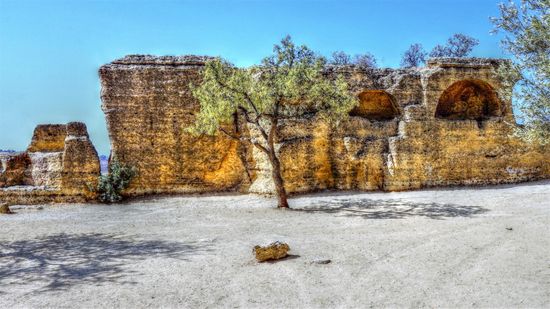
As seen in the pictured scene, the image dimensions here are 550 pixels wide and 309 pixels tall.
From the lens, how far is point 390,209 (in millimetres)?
13742

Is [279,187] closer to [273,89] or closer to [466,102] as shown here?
[273,89]

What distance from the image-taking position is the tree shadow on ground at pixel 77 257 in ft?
24.9

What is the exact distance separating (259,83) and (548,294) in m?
10.4

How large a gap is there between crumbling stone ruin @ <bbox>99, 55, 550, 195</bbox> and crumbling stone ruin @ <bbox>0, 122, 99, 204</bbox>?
1.17m

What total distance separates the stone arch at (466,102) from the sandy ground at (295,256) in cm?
585

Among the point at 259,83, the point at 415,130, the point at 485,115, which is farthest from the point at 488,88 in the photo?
the point at 259,83

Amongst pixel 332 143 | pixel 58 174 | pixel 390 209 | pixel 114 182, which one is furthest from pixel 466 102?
pixel 58 174

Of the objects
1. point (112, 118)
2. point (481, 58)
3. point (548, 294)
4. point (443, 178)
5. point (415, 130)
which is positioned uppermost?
point (481, 58)

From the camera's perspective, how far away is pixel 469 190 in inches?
645

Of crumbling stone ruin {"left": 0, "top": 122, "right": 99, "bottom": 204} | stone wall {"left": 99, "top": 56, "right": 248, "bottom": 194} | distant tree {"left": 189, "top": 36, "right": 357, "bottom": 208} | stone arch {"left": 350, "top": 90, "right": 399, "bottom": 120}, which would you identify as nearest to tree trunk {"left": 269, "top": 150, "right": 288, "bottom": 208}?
distant tree {"left": 189, "top": 36, "right": 357, "bottom": 208}

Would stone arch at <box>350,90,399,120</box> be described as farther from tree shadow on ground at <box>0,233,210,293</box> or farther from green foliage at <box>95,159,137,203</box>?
tree shadow on ground at <box>0,233,210,293</box>

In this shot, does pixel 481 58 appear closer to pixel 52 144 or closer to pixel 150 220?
pixel 150 220

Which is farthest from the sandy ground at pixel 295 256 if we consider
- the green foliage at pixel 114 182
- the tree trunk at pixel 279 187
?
the green foliage at pixel 114 182

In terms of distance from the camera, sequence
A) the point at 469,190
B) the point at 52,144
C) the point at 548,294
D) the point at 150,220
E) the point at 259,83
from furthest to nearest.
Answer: the point at 52,144
the point at 469,190
the point at 259,83
the point at 150,220
the point at 548,294
